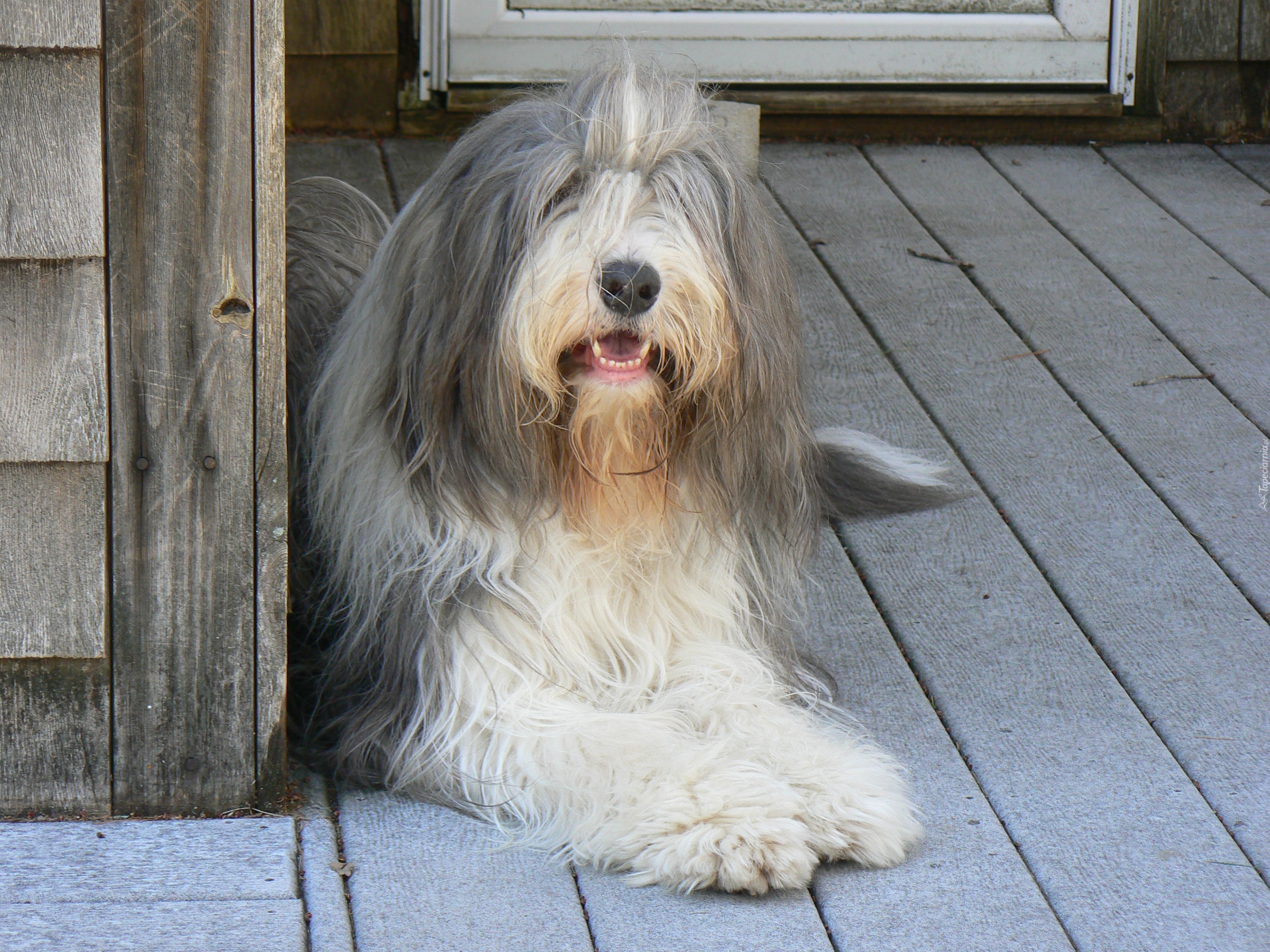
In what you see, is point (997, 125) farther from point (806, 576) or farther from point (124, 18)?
point (124, 18)

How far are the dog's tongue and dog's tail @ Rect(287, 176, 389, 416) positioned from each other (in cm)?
66

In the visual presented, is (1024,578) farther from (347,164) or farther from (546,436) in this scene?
(347,164)

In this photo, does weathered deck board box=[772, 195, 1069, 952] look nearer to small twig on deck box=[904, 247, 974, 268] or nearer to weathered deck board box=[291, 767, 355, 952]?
weathered deck board box=[291, 767, 355, 952]

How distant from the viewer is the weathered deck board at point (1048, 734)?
2072 millimetres

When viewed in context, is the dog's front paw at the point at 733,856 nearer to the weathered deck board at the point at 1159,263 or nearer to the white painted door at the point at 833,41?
the weathered deck board at the point at 1159,263

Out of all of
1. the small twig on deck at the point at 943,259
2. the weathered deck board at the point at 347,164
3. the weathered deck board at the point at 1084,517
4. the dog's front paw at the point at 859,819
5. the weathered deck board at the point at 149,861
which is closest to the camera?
the weathered deck board at the point at 149,861

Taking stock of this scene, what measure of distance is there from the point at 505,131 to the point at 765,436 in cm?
57

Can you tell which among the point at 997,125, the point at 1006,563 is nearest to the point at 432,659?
the point at 1006,563

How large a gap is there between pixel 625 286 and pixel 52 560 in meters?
0.82

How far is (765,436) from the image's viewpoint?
233cm

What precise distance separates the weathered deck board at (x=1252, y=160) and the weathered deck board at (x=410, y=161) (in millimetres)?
2363

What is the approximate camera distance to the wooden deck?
6.75 feet

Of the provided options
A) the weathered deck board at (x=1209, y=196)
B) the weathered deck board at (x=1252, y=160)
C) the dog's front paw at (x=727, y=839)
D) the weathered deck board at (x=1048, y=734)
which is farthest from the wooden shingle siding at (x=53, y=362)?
the weathered deck board at (x=1252, y=160)

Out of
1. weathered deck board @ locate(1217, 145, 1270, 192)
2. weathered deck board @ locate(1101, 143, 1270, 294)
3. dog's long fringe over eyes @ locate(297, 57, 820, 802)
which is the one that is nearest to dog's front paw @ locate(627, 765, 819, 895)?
dog's long fringe over eyes @ locate(297, 57, 820, 802)
